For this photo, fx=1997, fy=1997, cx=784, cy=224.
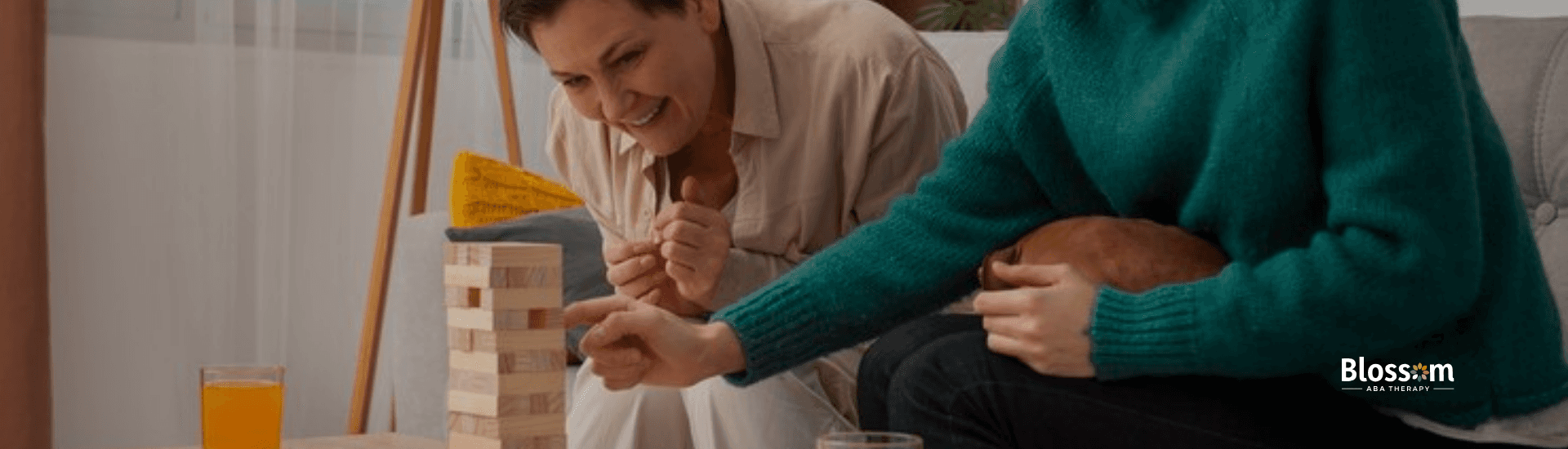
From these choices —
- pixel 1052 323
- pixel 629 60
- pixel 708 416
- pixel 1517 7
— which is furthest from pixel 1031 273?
pixel 1517 7

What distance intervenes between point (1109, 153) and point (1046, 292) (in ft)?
0.49

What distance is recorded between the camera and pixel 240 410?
5.23ft

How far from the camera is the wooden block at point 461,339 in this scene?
55.1 inches

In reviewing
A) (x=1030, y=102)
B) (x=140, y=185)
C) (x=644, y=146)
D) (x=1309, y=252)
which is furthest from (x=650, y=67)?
(x=140, y=185)

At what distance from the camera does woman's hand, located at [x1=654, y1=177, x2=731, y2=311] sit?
210 cm

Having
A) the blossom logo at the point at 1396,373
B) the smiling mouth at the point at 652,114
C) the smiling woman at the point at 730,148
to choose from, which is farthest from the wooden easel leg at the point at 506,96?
the blossom logo at the point at 1396,373

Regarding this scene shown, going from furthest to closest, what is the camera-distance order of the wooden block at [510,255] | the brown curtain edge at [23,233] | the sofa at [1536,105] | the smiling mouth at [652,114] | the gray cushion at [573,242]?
1. the brown curtain edge at [23,233]
2. the gray cushion at [573,242]
3. the smiling mouth at [652,114]
4. the sofa at [1536,105]
5. the wooden block at [510,255]

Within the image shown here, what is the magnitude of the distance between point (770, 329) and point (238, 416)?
45 centimetres

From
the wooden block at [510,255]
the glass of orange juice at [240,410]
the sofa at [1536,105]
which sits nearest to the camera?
the wooden block at [510,255]

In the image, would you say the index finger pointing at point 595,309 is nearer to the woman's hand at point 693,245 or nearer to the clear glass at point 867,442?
the woman's hand at point 693,245

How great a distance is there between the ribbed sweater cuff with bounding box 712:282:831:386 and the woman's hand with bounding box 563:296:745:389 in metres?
0.01

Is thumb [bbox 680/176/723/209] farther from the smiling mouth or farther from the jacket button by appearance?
the jacket button

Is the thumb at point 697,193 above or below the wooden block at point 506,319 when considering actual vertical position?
below

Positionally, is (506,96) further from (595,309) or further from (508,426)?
(508,426)
